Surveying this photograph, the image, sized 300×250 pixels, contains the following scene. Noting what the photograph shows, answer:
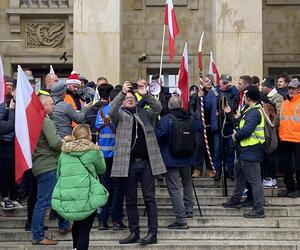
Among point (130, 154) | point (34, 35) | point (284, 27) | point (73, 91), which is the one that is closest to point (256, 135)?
point (130, 154)

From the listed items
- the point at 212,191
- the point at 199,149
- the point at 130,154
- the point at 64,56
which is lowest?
the point at 212,191

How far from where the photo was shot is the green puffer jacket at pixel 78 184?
859 cm

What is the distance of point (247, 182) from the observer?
1134cm

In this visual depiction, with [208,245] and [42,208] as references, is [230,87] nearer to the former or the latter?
[208,245]

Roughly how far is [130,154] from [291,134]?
3.11 m

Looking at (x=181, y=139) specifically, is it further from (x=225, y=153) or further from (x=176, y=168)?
(x=225, y=153)

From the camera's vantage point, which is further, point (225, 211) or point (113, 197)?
point (225, 211)

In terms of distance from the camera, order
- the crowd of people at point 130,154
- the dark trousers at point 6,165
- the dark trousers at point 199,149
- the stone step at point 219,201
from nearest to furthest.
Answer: the crowd of people at point 130,154 < the dark trousers at point 6,165 < the stone step at point 219,201 < the dark trousers at point 199,149

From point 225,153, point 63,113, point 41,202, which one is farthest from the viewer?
point 225,153

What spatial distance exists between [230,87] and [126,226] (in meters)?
3.69

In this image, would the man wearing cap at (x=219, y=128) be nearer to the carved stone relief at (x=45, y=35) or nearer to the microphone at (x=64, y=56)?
the microphone at (x=64, y=56)

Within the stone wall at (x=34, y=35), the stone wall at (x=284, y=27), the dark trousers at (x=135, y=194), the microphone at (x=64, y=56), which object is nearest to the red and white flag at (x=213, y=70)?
the dark trousers at (x=135, y=194)

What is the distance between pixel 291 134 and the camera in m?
11.6

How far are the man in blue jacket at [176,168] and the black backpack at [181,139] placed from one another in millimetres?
46
